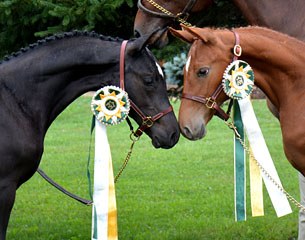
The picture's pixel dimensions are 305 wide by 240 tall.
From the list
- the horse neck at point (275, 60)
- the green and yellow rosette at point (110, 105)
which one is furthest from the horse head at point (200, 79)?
the green and yellow rosette at point (110, 105)

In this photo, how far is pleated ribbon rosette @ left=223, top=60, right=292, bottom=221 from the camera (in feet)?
16.4

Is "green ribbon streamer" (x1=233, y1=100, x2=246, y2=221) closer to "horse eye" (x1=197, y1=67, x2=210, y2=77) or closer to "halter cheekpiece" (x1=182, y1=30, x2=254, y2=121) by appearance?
"halter cheekpiece" (x1=182, y1=30, x2=254, y2=121)

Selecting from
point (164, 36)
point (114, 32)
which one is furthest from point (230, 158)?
point (164, 36)

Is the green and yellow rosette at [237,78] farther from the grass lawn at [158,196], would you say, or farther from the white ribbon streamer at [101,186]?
the grass lawn at [158,196]

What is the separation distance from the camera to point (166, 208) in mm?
8828

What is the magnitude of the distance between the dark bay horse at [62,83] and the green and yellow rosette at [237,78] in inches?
17.5

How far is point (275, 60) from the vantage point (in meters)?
5.01

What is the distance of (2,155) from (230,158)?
7.94 metres

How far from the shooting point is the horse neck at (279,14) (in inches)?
226

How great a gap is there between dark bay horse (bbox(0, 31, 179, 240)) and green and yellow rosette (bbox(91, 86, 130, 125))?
2.1 inches

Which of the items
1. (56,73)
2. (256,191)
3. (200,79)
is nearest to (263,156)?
(256,191)

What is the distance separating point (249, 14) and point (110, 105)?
1.48 metres

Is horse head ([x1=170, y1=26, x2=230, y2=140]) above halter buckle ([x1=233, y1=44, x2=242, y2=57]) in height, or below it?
below

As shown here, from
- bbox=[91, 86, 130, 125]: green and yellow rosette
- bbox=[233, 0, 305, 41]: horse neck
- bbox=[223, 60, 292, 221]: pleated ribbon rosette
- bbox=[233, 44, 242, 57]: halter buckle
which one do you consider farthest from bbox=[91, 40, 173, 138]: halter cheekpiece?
bbox=[233, 0, 305, 41]: horse neck
